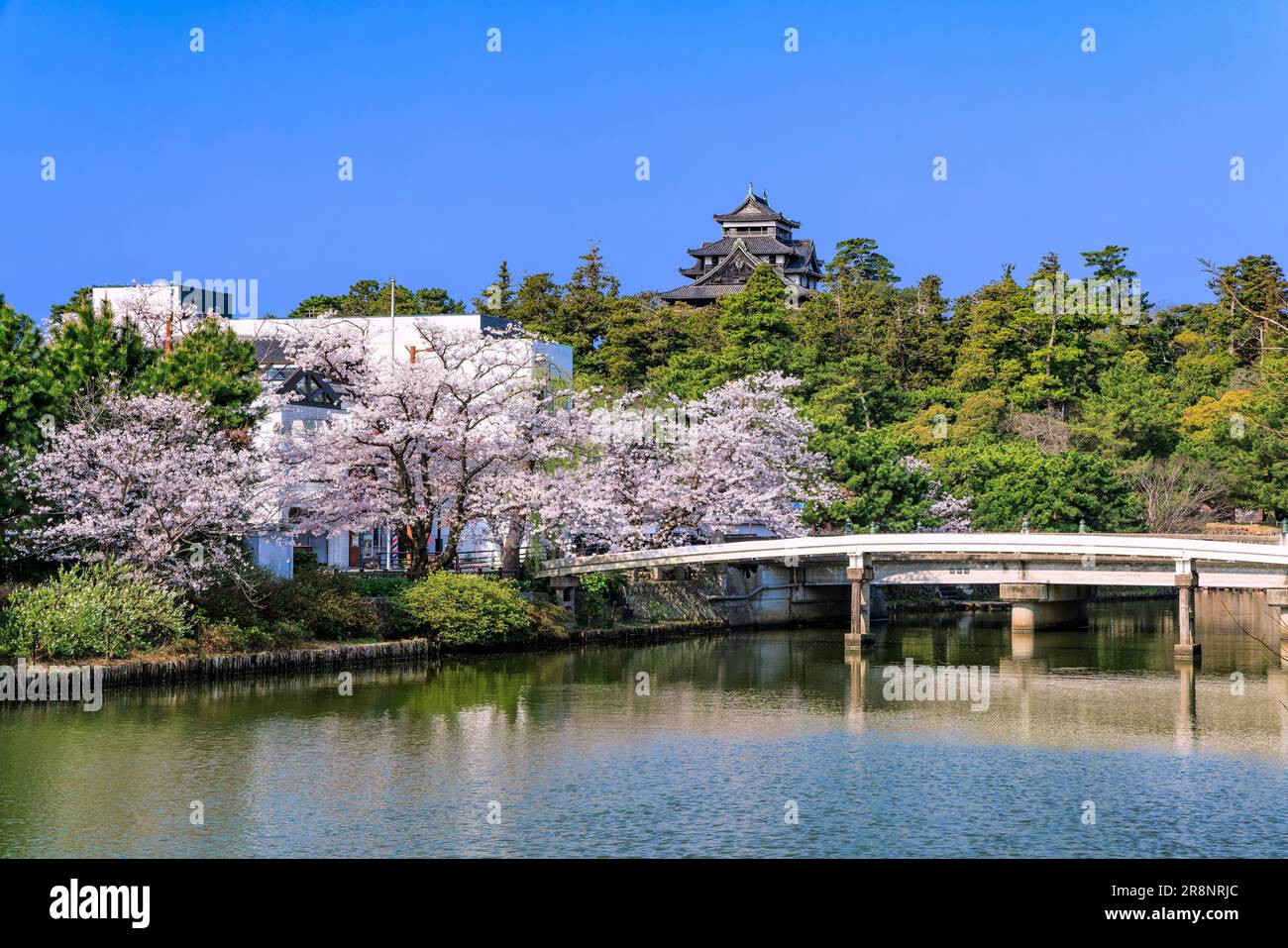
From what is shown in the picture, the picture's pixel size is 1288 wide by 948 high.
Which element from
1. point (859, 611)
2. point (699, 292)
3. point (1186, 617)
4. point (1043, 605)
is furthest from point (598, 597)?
point (699, 292)

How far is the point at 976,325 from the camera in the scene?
225 feet

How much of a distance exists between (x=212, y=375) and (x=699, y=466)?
18734 millimetres

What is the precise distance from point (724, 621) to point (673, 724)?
20.7 m

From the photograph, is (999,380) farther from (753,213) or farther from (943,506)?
(753,213)

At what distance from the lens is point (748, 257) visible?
106 metres

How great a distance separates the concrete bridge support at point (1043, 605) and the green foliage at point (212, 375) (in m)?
23.3

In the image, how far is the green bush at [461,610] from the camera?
118 feet


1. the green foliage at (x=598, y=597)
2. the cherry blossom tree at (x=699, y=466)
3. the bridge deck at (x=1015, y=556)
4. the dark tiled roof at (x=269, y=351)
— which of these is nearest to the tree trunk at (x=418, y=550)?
the bridge deck at (x=1015, y=556)

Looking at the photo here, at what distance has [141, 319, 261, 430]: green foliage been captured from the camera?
3195 centimetres

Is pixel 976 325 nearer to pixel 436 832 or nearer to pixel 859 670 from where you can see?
pixel 859 670

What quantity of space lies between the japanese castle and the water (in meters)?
71.6

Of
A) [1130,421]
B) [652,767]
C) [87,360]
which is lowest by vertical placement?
[652,767]

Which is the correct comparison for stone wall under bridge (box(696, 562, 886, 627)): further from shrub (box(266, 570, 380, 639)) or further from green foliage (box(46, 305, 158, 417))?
green foliage (box(46, 305, 158, 417))

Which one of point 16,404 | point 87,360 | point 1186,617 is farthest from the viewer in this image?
point 1186,617
